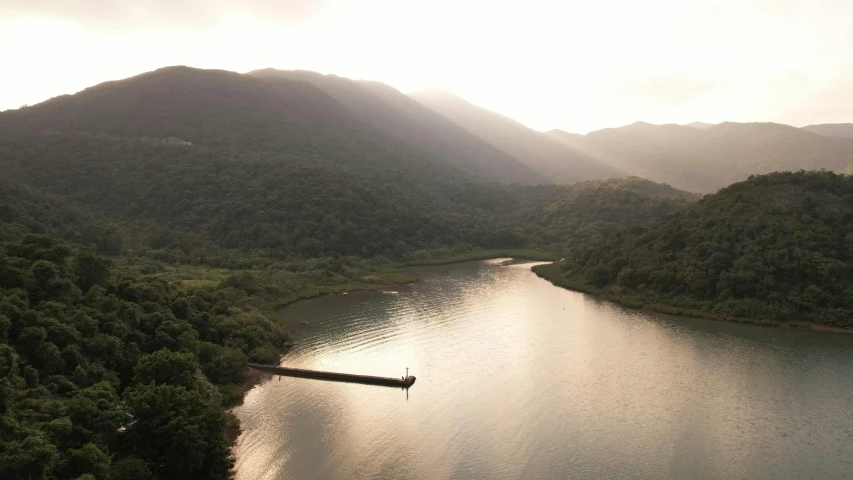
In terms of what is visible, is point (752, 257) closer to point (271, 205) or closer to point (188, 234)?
point (271, 205)

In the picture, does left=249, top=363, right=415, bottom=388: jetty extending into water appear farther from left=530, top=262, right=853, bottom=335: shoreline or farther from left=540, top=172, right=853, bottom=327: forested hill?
left=540, top=172, right=853, bottom=327: forested hill

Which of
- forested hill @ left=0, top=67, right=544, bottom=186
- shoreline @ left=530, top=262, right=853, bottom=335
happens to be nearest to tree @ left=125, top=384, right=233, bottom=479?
shoreline @ left=530, top=262, right=853, bottom=335

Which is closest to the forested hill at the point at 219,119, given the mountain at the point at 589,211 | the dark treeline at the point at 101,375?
the mountain at the point at 589,211

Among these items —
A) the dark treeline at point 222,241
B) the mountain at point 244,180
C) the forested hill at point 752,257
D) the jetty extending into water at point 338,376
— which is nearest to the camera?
the dark treeline at point 222,241

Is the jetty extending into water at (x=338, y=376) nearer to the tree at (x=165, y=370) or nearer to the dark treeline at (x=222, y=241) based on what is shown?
the dark treeline at (x=222, y=241)

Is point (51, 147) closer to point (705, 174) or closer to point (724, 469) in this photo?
point (724, 469)
